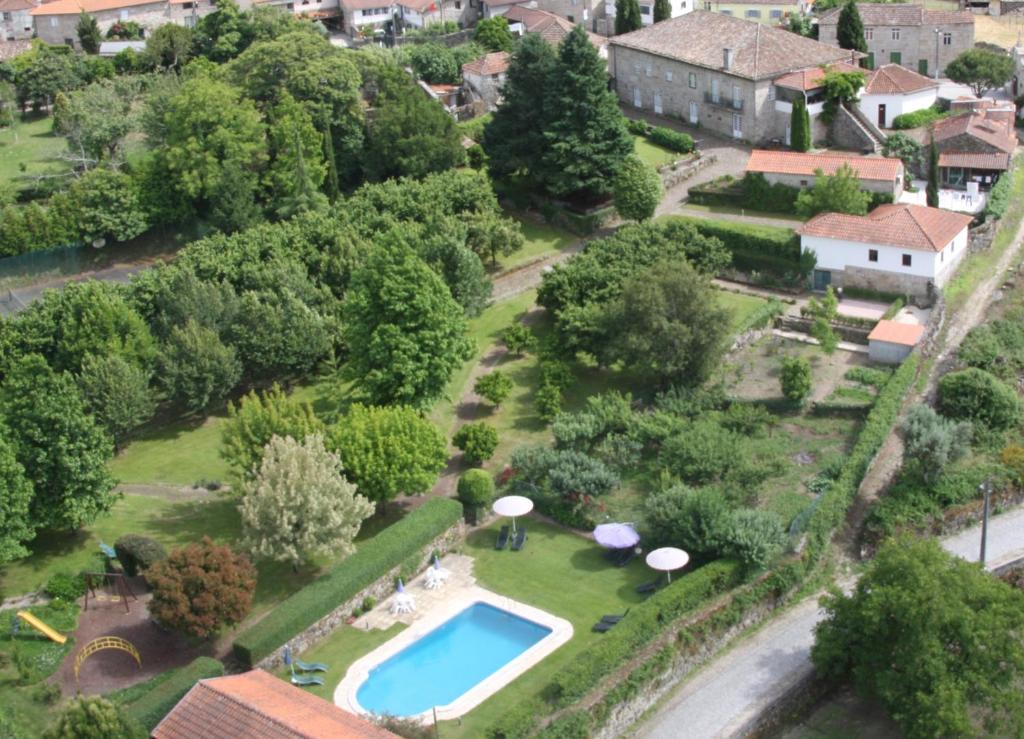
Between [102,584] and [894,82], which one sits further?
[894,82]

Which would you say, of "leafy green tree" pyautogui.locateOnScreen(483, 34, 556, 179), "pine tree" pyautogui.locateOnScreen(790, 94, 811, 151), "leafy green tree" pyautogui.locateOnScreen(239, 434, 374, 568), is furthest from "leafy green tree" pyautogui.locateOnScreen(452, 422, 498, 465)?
"pine tree" pyautogui.locateOnScreen(790, 94, 811, 151)

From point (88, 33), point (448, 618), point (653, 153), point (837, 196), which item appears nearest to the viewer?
point (448, 618)

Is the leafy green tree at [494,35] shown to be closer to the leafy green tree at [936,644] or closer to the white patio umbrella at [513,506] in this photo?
the white patio umbrella at [513,506]

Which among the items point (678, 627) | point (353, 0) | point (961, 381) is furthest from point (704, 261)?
point (353, 0)

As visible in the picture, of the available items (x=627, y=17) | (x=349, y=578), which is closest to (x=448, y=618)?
(x=349, y=578)

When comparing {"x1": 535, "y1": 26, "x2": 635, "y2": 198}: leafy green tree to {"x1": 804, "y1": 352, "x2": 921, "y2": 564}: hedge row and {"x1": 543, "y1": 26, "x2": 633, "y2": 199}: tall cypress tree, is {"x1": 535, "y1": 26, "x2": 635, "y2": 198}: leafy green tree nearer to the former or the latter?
{"x1": 543, "y1": 26, "x2": 633, "y2": 199}: tall cypress tree

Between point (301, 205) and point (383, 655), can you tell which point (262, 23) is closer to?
point (301, 205)

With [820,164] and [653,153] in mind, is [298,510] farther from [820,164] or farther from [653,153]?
[653,153]
